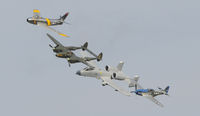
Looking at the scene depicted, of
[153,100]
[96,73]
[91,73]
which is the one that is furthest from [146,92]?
[91,73]

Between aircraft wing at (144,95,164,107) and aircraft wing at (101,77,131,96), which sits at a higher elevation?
aircraft wing at (101,77,131,96)

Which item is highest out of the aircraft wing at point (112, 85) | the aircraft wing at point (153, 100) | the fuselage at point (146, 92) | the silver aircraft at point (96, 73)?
the silver aircraft at point (96, 73)

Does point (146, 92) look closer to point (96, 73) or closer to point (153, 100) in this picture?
point (153, 100)

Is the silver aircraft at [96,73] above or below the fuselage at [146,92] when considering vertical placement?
above

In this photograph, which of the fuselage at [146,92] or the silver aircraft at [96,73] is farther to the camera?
the fuselage at [146,92]

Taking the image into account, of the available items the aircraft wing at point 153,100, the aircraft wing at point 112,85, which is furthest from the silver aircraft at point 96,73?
the aircraft wing at point 153,100

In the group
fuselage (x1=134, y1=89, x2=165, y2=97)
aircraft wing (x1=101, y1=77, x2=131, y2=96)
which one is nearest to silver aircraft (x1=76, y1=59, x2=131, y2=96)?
aircraft wing (x1=101, y1=77, x2=131, y2=96)

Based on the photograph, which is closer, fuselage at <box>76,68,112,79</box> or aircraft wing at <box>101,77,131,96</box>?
aircraft wing at <box>101,77,131,96</box>

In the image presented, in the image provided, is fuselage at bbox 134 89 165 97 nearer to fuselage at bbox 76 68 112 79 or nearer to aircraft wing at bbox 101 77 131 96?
aircraft wing at bbox 101 77 131 96

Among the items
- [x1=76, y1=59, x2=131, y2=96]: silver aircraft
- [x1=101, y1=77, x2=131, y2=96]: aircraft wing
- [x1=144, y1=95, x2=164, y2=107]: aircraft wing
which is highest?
[x1=76, y1=59, x2=131, y2=96]: silver aircraft

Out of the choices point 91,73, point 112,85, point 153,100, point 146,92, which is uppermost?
point 91,73

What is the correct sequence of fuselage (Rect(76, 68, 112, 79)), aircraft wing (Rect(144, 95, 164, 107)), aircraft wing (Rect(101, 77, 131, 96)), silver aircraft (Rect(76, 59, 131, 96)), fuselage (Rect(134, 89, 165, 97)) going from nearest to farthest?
aircraft wing (Rect(101, 77, 131, 96)), aircraft wing (Rect(144, 95, 164, 107)), silver aircraft (Rect(76, 59, 131, 96)), fuselage (Rect(76, 68, 112, 79)), fuselage (Rect(134, 89, 165, 97))

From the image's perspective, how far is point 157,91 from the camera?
200m

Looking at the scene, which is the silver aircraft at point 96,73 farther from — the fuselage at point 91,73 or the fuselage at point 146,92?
Answer: the fuselage at point 146,92
